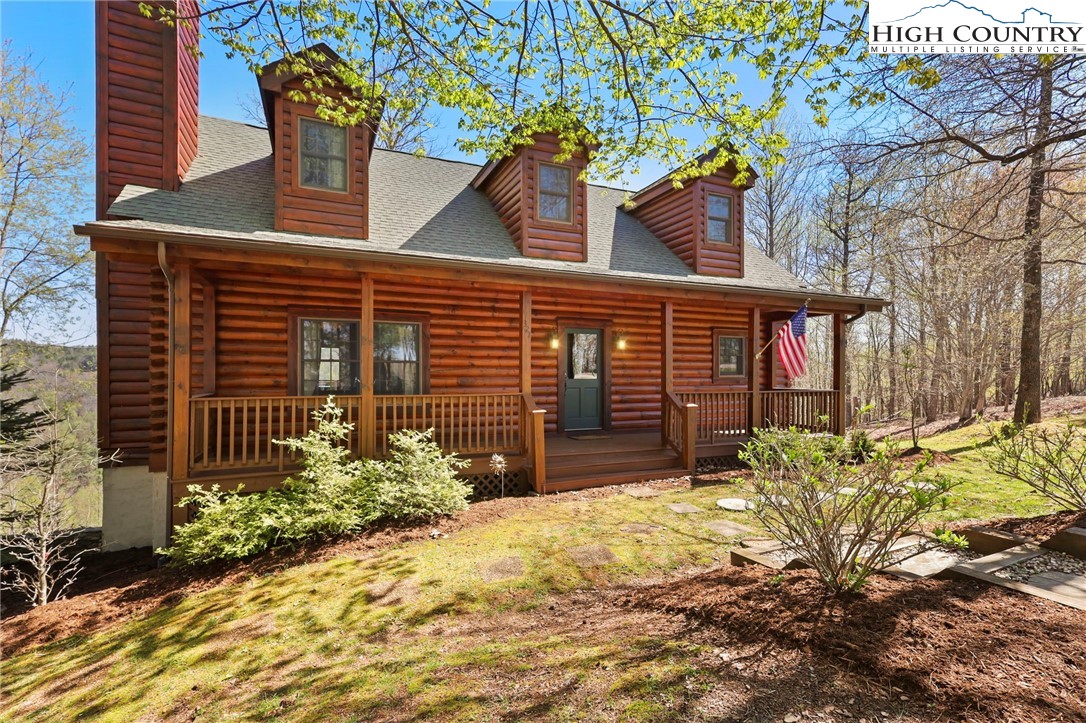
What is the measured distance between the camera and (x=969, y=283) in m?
13.6

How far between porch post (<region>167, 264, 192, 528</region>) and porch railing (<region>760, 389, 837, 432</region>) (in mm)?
9256

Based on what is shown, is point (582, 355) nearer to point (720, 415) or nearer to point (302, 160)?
point (720, 415)

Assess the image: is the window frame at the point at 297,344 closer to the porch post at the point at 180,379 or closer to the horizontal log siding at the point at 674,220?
the porch post at the point at 180,379

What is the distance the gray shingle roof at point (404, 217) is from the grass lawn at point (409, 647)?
3949 mm

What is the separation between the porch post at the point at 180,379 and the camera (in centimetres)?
537

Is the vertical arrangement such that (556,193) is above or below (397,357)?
above

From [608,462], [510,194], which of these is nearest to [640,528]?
[608,462]

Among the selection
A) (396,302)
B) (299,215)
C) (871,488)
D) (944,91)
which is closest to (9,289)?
(299,215)

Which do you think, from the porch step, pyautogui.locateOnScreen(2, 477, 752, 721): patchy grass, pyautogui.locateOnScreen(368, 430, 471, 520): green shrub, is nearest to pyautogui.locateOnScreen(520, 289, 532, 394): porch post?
the porch step

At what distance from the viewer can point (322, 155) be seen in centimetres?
753

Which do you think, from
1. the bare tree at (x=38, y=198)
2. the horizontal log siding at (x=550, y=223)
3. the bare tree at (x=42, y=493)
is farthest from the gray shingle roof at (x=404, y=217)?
the bare tree at (x=38, y=198)

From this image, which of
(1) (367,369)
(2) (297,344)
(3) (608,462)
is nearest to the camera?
(1) (367,369)

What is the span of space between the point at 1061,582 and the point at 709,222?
29.0ft

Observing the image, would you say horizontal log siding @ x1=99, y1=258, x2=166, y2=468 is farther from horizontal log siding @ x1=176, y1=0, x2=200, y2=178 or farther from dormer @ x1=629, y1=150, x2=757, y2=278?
dormer @ x1=629, y1=150, x2=757, y2=278
